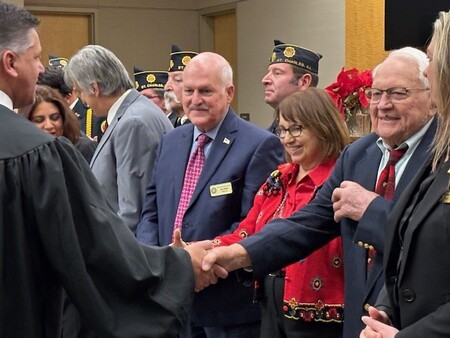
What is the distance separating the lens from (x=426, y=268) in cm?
206

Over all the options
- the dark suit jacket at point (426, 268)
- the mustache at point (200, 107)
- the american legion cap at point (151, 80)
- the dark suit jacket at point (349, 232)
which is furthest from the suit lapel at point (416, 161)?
the american legion cap at point (151, 80)

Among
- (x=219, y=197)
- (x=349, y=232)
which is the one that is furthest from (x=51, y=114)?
Answer: (x=349, y=232)

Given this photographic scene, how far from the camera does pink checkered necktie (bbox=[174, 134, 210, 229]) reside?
11.9ft

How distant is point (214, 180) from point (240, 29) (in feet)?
22.4

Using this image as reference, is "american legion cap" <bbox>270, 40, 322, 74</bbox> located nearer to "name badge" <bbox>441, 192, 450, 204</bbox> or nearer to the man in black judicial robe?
the man in black judicial robe

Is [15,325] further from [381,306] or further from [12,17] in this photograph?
[381,306]

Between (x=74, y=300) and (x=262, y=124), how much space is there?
7.68m

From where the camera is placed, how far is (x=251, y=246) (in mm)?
2961

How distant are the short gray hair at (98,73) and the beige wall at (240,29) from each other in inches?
161

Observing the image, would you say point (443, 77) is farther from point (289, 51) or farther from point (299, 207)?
point (289, 51)

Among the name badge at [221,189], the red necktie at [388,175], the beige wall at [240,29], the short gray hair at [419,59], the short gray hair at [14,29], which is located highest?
the beige wall at [240,29]

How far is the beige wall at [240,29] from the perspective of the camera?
8.49 metres

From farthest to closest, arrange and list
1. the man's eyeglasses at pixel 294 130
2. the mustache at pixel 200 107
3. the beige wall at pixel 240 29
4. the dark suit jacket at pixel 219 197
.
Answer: the beige wall at pixel 240 29 < the mustache at pixel 200 107 < the dark suit jacket at pixel 219 197 < the man's eyeglasses at pixel 294 130

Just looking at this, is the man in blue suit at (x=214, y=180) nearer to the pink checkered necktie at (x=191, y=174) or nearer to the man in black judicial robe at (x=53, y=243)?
the pink checkered necktie at (x=191, y=174)
